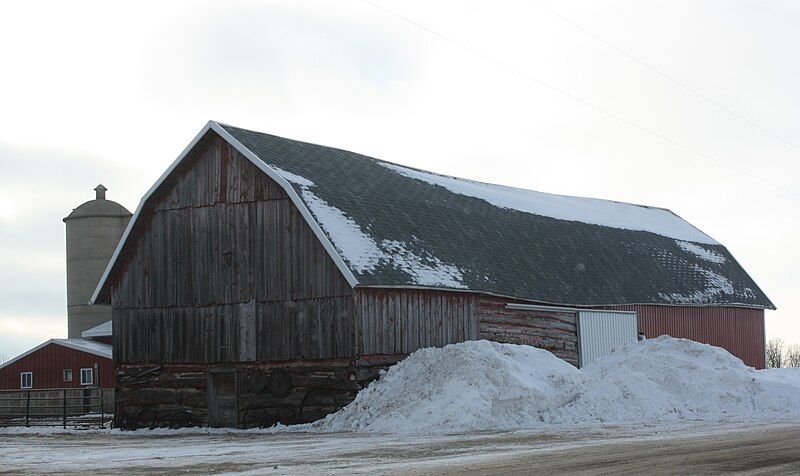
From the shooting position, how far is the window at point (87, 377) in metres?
43.8

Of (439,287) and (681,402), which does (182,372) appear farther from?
(681,402)

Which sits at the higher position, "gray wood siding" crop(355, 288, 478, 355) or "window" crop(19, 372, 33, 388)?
"gray wood siding" crop(355, 288, 478, 355)

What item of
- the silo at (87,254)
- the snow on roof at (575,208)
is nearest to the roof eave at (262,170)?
the snow on roof at (575,208)

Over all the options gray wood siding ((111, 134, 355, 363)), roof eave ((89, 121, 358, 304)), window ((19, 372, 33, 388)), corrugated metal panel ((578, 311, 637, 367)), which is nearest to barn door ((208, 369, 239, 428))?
gray wood siding ((111, 134, 355, 363))

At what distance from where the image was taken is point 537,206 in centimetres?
3906

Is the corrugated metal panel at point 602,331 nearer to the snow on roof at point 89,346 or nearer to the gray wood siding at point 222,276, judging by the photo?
the gray wood siding at point 222,276

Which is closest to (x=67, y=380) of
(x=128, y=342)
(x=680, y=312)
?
(x=128, y=342)

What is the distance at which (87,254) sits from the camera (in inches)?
2037

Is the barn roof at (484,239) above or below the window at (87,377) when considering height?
above

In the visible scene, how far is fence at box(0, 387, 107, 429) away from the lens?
34031mm

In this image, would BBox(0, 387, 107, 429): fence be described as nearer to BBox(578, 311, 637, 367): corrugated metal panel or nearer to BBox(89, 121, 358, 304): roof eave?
BBox(89, 121, 358, 304): roof eave

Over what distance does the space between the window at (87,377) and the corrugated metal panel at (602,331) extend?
20999mm

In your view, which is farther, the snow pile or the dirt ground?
the snow pile

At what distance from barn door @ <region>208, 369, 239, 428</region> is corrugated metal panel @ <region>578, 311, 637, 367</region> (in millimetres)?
10756
